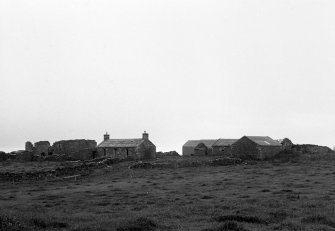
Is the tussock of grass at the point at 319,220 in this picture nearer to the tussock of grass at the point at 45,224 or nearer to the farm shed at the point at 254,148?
the tussock of grass at the point at 45,224

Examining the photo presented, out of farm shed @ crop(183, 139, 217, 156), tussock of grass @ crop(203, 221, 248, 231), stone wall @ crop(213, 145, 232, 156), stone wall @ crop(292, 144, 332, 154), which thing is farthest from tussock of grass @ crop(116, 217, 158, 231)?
farm shed @ crop(183, 139, 217, 156)

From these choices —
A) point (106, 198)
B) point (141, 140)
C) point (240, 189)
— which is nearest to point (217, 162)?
point (141, 140)

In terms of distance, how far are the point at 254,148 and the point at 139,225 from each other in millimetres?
51400

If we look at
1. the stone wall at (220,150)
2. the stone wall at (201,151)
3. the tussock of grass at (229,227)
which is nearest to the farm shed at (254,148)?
the stone wall at (220,150)

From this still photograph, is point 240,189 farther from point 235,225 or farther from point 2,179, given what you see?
point 2,179

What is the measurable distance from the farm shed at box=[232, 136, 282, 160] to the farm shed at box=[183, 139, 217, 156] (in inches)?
747

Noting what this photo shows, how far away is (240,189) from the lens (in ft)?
93.7

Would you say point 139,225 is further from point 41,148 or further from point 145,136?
point 41,148

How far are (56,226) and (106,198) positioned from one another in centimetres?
967

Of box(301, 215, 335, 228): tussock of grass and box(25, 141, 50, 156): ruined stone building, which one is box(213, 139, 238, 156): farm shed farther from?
box(301, 215, 335, 228): tussock of grass

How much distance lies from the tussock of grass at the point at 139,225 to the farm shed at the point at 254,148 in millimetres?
48070

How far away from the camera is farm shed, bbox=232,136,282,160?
2498 inches

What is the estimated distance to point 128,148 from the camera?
223 feet

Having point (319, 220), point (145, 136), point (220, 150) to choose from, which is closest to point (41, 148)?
point (145, 136)
